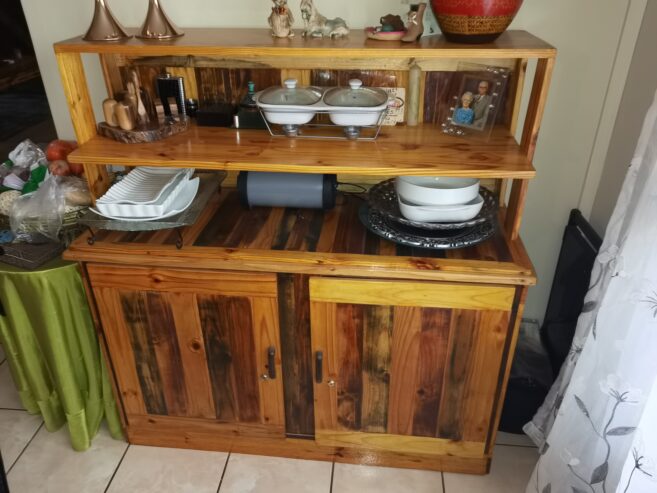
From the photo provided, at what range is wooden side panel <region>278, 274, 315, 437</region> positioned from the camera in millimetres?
1452

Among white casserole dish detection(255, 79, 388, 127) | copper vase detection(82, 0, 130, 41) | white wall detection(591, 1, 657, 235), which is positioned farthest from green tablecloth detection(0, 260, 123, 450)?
white wall detection(591, 1, 657, 235)

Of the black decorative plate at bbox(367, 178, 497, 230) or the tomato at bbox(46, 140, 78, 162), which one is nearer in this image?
the black decorative plate at bbox(367, 178, 497, 230)

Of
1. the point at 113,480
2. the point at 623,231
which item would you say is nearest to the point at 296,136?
the point at 623,231

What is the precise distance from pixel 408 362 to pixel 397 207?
43 centimetres

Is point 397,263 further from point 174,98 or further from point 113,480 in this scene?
point 113,480

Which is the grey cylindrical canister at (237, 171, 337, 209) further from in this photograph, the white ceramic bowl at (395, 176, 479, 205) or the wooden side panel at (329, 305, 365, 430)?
the wooden side panel at (329, 305, 365, 430)

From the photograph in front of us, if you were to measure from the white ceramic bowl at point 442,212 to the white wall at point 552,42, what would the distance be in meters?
0.44

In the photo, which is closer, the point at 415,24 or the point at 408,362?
the point at 415,24

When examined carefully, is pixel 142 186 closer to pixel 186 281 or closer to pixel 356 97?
pixel 186 281

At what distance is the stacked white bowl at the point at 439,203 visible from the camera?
1.42 meters

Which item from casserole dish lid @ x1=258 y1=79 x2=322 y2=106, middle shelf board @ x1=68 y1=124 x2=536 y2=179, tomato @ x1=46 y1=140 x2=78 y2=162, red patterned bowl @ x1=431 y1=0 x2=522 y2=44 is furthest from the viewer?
tomato @ x1=46 y1=140 x2=78 y2=162

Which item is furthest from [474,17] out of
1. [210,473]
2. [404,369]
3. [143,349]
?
[210,473]

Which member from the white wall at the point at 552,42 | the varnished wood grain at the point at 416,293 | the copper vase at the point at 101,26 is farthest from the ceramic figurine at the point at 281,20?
the varnished wood grain at the point at 416,293

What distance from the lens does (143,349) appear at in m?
1.61
